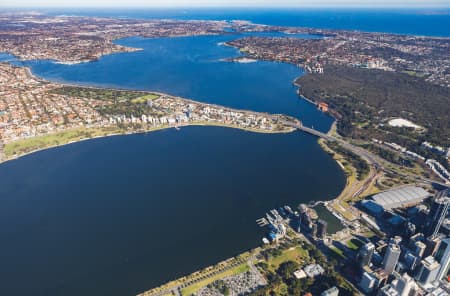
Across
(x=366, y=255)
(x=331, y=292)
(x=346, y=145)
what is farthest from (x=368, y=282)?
(x=346, y=145)

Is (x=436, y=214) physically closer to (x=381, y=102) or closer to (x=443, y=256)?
(x=443, y=256)

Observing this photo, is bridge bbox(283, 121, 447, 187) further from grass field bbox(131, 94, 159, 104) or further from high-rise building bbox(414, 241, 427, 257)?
grass field bbox(131, 94, 159, 104)

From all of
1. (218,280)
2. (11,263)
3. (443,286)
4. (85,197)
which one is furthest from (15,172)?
(443,286)

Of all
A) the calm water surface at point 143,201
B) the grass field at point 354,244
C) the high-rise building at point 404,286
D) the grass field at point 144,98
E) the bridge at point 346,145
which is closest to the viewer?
the high-rise building at point 404,286

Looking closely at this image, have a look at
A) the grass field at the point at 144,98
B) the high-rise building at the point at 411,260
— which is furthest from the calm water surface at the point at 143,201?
the grass field at the point at 144,98

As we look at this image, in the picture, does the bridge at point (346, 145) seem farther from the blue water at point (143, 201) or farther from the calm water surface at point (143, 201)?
the calm water surface at point (143, 201)

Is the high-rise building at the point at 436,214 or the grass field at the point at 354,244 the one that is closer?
the high-rise building at the point at 436,214

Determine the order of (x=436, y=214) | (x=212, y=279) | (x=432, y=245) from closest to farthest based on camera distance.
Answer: (x=432, y=245)
(x=212, y=279)
(x=436, y=214)
